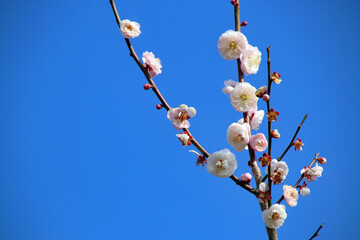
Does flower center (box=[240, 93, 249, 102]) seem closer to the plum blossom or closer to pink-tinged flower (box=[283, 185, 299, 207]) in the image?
the plum blossom

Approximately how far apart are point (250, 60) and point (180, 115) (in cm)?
43

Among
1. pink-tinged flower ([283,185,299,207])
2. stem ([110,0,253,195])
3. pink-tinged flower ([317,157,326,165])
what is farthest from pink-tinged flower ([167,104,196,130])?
pink-tinged flower ([317,157,326,165])

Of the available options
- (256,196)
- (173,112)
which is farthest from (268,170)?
(173,112)

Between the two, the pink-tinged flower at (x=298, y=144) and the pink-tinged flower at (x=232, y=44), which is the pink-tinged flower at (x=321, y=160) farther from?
the pink-tinged flower at (x=232, y=44)

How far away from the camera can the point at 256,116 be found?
1.42 metres

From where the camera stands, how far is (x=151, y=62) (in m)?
1.50

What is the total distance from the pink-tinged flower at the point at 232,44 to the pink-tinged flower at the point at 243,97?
179 mm

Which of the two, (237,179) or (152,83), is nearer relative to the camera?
(237,179)

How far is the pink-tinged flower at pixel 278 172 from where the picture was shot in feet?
4.22

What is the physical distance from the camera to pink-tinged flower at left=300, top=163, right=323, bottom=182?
140cm

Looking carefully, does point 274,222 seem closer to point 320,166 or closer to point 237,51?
Result: point 320,166

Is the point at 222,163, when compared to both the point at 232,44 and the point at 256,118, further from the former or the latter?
the point at 232,44

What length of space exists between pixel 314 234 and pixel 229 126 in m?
0.59

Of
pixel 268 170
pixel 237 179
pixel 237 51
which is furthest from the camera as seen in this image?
pixel 237 51
